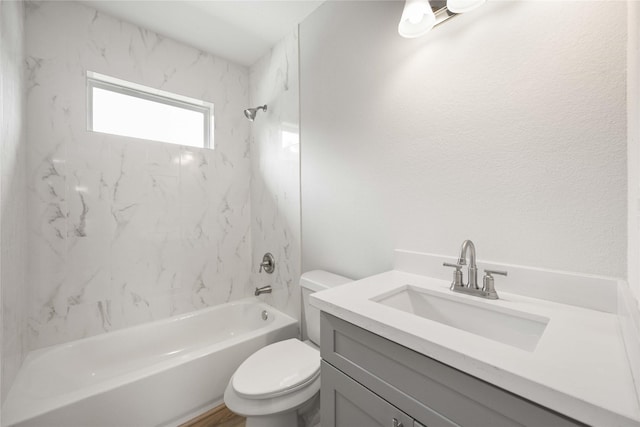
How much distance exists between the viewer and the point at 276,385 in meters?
1.15

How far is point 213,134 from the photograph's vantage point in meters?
2.24

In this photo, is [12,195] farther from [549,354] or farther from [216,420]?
[549,354]

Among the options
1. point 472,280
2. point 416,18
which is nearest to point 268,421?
point 472,280

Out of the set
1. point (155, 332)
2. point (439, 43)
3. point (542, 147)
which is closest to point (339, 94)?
point (439, 43)

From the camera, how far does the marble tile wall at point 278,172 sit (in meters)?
1.95

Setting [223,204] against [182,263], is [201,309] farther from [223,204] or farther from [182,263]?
[223,204]

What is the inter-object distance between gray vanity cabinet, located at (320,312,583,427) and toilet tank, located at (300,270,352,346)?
1.98 ft

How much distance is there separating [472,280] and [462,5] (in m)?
1.02

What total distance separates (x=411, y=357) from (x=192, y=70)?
8.16 feet

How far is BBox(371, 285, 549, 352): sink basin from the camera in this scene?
77cm

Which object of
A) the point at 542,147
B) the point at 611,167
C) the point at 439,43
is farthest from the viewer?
the point at 439,43

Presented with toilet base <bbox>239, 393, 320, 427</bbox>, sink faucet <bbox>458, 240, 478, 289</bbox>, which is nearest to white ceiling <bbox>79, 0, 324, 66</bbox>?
sink faucet <bbox>458, 240, 478, 289</bbox>

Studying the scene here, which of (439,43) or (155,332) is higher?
(439,43)

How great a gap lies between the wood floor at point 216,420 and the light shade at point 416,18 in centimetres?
218
